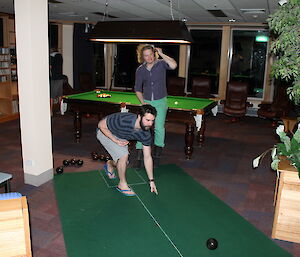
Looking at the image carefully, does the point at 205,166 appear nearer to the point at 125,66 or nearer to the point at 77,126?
the point at 77,126

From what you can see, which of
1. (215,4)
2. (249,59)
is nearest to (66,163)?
(215,4)

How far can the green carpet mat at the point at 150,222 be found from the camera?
304 centimetres

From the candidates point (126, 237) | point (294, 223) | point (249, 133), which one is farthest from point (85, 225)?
point (249, 133)

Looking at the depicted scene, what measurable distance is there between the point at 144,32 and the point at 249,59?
636 cm

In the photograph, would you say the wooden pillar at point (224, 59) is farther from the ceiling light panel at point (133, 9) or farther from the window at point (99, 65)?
the window at point (99, 65)

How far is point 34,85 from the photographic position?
13.1ft

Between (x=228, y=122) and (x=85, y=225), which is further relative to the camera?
(x=228, y=122)

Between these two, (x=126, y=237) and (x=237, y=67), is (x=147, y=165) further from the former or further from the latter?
(x=237, y=67)

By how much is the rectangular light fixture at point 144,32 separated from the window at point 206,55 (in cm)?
591

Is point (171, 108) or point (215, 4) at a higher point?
point (215, 4)

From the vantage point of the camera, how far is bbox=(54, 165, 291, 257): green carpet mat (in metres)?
3.04

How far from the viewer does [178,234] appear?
329cm

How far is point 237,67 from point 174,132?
385cm

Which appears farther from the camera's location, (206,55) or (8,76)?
(206,55)
